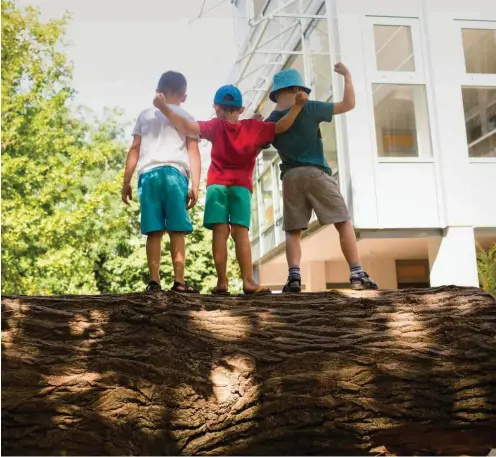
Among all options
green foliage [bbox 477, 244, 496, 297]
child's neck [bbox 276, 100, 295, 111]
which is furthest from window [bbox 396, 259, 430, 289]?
child's neck [bbox 276, 100, 295, 111]

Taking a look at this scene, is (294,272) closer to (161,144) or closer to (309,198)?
(309,198)

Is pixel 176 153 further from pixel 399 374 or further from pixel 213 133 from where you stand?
pixel 399 374

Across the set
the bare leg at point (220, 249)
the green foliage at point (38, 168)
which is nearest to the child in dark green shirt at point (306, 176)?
the bare leg at point (220, 249)

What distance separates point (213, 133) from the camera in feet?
15.6

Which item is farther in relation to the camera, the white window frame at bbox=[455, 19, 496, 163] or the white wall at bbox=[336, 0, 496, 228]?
the white window frame at bbox=[455, 19, 496, 163]

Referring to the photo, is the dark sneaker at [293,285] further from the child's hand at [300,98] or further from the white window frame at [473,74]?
the white window frame at [473,74]

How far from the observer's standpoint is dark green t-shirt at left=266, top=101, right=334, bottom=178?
4797 mm

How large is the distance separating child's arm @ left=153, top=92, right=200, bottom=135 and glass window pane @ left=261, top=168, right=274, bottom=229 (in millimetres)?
12615

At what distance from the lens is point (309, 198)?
Answer: 4762 mm

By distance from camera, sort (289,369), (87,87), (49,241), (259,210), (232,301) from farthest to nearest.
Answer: (87,87), (259,210), (49,241), (232,301), (289,369)

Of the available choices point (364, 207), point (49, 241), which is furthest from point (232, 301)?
point (49, 241)

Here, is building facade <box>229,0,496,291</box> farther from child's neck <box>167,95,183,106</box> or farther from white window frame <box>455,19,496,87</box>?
child's neck <box>167,95,183,106</box>

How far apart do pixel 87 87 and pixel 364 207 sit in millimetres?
13008

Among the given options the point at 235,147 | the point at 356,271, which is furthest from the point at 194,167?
the point at 356,271
